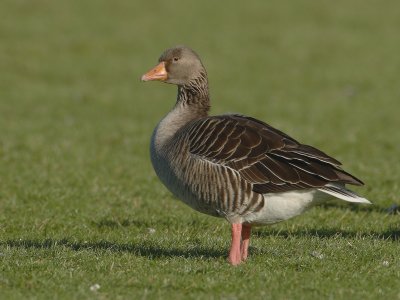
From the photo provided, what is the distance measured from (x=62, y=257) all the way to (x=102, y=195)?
487 cm

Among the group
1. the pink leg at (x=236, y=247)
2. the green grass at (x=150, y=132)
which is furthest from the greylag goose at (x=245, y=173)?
the green grass at (x=150, y=132)

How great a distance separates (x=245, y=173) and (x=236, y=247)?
862 mm

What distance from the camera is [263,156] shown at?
891 cm

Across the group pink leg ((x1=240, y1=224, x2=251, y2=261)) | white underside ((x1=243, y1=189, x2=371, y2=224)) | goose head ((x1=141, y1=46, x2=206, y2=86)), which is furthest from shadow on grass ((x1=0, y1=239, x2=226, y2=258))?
goose head ((x1=141, y1=46, x2=206, y2=86))

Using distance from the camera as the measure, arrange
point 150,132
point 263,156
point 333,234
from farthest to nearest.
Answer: point 150,132, point 333,234, point 263,156

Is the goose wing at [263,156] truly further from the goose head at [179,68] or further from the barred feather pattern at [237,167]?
the goose head at [179,68]

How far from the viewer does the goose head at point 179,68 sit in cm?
1019

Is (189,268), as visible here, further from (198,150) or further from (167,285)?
(198,150)

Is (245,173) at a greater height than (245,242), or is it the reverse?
(245,173)

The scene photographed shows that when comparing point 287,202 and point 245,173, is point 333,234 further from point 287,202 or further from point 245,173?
point 245,173

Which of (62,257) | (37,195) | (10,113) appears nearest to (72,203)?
(37,195)

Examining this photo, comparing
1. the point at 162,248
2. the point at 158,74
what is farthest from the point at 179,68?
the point at 162,248

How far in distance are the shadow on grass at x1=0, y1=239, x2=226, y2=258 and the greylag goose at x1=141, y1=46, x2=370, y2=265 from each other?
680 millimetres

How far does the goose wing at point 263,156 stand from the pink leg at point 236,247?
572 mm
